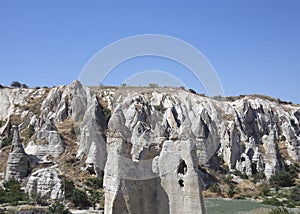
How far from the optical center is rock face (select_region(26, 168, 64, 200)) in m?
24.8

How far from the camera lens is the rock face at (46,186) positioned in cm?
2479

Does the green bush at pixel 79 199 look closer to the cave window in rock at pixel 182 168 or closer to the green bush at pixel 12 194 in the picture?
the green bush at pixel 12 194

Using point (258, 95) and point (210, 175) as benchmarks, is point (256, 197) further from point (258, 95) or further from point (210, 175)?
point (258, 95)

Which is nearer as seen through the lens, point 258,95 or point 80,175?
point 80,175

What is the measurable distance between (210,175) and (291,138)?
72.8ft

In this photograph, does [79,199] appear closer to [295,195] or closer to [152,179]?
[152,179]

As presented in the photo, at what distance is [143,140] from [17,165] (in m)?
15.5

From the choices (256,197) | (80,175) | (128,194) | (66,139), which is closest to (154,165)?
(128,194)

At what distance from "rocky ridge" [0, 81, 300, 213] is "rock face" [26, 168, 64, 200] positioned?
2.2 inches

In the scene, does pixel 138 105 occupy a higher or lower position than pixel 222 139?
higher

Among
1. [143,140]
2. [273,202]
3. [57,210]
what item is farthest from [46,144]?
[143,140]

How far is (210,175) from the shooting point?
34406mm

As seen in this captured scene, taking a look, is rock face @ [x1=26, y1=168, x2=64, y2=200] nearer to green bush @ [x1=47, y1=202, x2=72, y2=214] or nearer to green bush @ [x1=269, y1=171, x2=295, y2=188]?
green bush @ [x1=47, y1=202, x2=72, y2=214]

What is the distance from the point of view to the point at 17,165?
29297 millimetres
